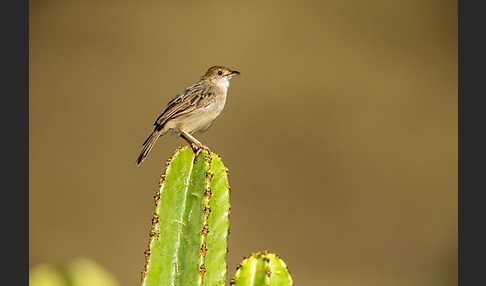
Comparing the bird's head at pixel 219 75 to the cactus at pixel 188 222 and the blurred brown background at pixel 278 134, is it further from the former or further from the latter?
the blurred brown background at pixel 278 134

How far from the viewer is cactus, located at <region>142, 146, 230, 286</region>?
3076 millimetres

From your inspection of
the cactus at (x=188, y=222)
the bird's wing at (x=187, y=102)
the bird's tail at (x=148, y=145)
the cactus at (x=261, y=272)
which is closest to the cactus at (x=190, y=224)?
the cactus at (x=188, y=222)

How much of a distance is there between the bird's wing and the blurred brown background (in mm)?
4278

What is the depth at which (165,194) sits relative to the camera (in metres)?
3.25

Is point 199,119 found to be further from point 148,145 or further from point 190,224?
point 190,224

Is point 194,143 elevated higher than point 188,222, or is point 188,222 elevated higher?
point 194,143

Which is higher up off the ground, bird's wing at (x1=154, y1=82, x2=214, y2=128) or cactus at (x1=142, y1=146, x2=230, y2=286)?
bird's wing at (x1=154, y1=82, x2=214, y2=128)

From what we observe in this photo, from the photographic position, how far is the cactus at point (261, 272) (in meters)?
2.67

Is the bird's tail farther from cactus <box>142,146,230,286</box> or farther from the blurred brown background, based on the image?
the blurred brown background

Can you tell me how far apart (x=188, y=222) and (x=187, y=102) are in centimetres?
121

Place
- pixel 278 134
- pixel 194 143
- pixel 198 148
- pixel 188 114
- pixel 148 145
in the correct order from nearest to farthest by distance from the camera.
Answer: pixel 198 148
pixel 194 143
pixel 148 145
pixel 188 114
pixel 278 134

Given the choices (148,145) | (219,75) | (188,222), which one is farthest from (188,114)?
(188,222)

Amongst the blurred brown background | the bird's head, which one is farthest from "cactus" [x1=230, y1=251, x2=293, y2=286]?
the blurred brown background

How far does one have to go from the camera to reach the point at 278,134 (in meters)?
9.80
